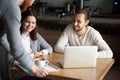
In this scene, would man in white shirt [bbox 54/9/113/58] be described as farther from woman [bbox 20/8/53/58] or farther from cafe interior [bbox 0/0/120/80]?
cafe interior [bbox 0/0/120/80]

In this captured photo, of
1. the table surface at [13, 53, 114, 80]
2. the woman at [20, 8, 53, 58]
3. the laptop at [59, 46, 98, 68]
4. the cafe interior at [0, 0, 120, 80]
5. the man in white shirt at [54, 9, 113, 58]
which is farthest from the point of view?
the cafe interior at [0, 0, 120, 80]

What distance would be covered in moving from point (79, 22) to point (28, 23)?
1.86 feet

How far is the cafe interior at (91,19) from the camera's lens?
4188mm

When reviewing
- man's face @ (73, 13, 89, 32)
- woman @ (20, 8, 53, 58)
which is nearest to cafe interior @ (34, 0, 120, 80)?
man's face @ (73, 13, 89, 32)

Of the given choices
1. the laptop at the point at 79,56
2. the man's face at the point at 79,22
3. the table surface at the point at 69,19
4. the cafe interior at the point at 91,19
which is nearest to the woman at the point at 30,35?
the man's face at the point at 79,22

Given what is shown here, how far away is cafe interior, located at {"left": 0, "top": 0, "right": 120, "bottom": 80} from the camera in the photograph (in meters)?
4.19

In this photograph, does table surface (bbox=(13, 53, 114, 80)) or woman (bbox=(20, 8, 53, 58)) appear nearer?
table surface (bbox=(13, 53, 114, 80))

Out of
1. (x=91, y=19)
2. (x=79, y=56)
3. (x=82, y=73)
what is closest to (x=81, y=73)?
(x=82, y=73)

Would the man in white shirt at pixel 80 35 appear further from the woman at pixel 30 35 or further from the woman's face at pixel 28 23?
the woman's face at pixel 28 23

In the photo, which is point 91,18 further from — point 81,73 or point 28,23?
point 81,73

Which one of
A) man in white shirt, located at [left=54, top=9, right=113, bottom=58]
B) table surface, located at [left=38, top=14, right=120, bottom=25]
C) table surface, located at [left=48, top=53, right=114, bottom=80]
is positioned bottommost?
table surface, located at [left=38, top=14, right=120, bottom=25]

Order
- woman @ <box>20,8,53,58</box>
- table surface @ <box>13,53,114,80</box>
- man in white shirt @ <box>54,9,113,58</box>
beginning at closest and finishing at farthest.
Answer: table surface @ <box>13,53,114,80</box>, woman @ <box>20,8,53,58</box>, man in white shirt @ <box>54,9,113,58</box>

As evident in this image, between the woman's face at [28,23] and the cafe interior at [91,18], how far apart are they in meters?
1.36

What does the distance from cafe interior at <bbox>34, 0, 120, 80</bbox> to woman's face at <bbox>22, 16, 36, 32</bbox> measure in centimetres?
136
